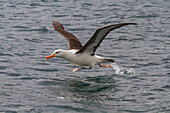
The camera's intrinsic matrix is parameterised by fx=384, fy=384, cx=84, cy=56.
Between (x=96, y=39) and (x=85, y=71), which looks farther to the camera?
(x=85, y=71)

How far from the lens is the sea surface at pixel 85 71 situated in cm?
834

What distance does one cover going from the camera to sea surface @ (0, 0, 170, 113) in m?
8.34

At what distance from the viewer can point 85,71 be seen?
11258mm

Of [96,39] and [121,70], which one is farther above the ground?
[96,39]

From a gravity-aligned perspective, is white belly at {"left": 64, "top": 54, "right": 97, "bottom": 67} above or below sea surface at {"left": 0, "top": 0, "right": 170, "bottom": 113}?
above

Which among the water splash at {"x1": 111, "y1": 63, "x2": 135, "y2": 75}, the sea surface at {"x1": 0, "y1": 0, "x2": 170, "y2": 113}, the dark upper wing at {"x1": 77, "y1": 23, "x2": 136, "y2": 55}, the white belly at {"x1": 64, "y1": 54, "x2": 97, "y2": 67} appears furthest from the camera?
the water splash at {"x1": 111, "y1": 63, "x2": 135, "y2": 75}

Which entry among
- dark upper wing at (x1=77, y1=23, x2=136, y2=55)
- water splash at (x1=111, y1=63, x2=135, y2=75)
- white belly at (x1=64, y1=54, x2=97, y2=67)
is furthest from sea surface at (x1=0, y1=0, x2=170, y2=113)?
dark upper wing at (x1=77, y1=23, x2=136, y2=55)

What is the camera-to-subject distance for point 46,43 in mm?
14328

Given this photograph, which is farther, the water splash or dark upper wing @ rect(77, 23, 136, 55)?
the water splash

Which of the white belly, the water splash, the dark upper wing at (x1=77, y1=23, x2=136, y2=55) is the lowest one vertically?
the water splash

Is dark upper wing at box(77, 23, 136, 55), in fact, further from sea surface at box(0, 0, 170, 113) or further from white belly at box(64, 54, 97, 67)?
sea surface at box(0, 0, 170, 113)

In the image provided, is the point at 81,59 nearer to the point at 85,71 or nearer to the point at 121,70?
the point at 85,71

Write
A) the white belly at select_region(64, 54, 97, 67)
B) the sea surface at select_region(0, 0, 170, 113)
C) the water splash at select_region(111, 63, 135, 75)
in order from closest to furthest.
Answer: the sea surface at select_region(0, 0, 170, 113) → the white belly at select_region(64, 54, 97, 67) → the water splash at select_region(111, 63, 135, 75)

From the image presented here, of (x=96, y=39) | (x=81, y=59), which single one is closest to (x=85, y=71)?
(x=81, y=59)
